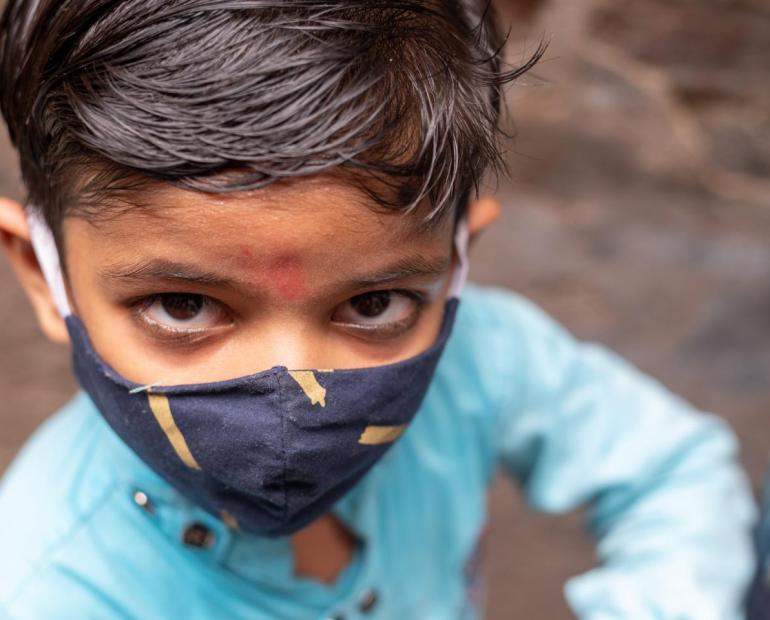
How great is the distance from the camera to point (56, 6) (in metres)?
1.04

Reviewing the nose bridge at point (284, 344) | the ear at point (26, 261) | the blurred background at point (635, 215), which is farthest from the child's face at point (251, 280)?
the blurred background at point (635, 215)

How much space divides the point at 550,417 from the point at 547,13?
130 centimetres

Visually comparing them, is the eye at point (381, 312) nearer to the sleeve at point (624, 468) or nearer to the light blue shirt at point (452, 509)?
the light blue shirt at point (452, 509)

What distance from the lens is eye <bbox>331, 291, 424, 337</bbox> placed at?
1.08 m

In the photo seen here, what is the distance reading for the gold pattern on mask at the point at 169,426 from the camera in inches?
41.1

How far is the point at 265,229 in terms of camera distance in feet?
3.13

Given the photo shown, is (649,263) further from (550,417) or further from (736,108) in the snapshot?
(550,417)

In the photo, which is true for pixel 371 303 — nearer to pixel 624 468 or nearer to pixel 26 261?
pixel 26 261

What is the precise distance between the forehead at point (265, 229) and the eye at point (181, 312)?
6 cm

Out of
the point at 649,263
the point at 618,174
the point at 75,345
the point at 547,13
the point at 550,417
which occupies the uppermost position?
the point at 547,13

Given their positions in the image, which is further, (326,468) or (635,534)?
(635,534)

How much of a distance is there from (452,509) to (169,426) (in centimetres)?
→ 62

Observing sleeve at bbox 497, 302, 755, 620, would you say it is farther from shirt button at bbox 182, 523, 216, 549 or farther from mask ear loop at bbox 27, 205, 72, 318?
mask ear loop at bbox 27, 205, 72, 318

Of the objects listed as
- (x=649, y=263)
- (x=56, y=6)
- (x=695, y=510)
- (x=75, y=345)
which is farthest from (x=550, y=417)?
(x=649, y=263)
